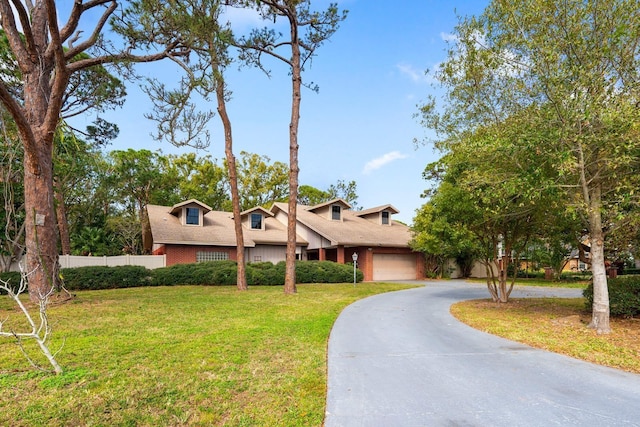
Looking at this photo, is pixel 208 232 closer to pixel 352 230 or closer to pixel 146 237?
pixel 146 237

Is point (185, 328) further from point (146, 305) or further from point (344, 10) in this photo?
point (344, 10)

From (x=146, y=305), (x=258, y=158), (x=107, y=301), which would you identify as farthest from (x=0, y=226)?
(x=258, y=158)

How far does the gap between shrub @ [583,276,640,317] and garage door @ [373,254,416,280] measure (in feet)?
54.0

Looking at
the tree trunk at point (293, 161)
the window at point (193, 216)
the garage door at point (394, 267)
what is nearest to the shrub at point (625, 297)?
the tree trunk at point (293, 161)

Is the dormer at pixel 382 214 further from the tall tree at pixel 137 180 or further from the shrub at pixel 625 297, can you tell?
the shrub at pixel 625 297

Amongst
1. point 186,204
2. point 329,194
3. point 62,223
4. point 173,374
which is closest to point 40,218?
point 173,374

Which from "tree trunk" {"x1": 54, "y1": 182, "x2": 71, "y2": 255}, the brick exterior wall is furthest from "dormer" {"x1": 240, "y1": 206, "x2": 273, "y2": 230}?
"tree trunk" {"x1": 54, "y1": 182, "x2": 71, "y2": 255}

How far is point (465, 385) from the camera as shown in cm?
441

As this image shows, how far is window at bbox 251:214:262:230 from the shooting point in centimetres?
2548

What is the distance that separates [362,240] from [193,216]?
36.6 ft

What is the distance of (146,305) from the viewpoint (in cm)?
1085

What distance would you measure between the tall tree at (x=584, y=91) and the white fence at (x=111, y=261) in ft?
60.4

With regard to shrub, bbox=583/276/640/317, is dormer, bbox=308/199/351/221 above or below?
above

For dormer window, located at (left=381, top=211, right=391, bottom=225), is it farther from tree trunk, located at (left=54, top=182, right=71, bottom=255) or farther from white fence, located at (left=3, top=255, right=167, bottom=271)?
tree trunk, located at (left=54, top=182, right=71, bottom=255)
